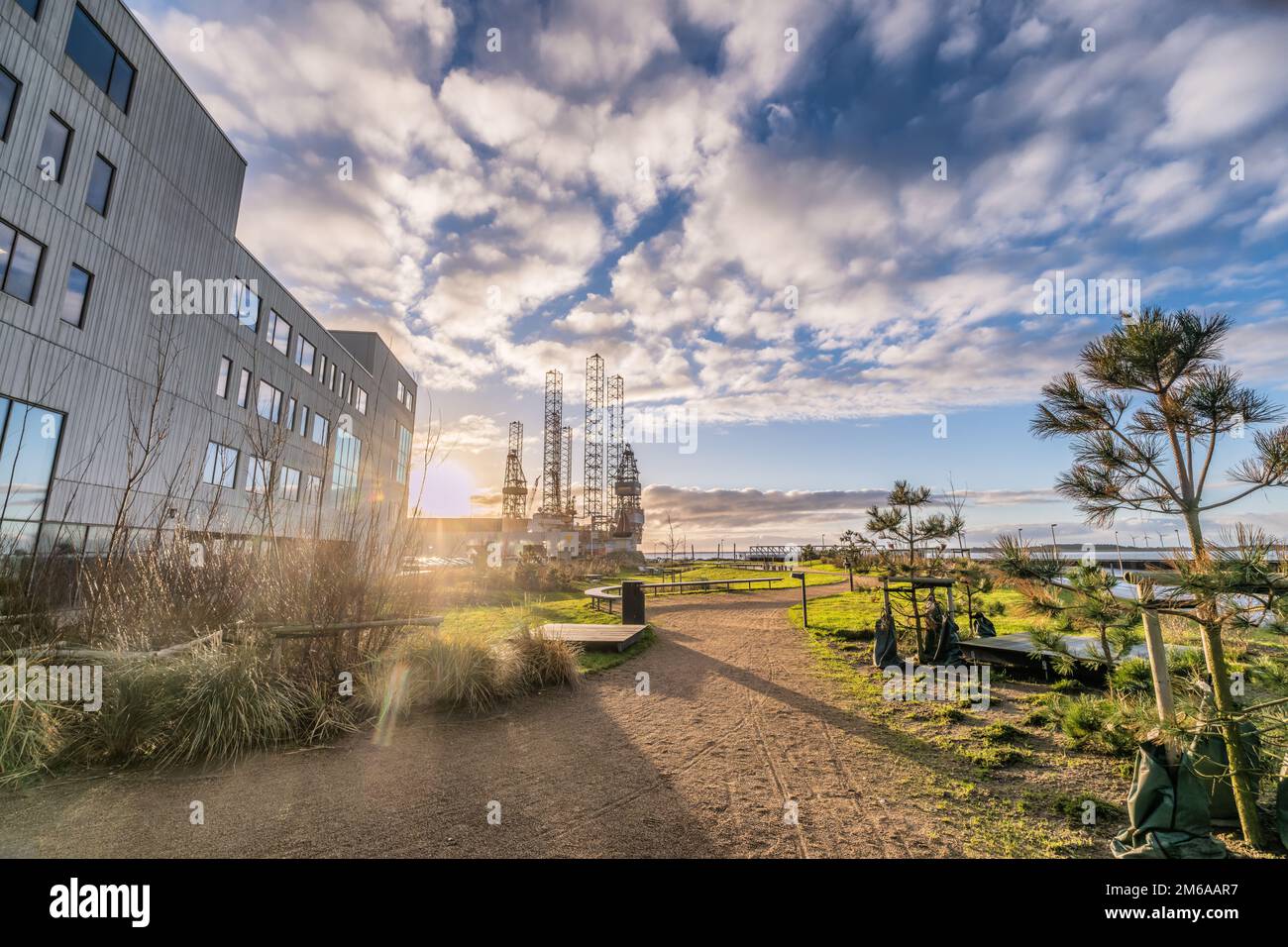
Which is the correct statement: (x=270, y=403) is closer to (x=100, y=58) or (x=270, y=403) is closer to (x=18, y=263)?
(x=18, y=263)

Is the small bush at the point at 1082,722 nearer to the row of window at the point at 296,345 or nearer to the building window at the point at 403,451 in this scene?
the row of window at the point at 296,345

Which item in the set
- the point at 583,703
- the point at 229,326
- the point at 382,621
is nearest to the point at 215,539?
the point at 382,621

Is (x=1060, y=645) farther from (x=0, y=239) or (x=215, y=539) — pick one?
(x=0, y=239)

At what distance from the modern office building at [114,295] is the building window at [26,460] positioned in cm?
4

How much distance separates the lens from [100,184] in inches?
586

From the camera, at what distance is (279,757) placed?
4.81m

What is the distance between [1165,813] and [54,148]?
2345 centimetres

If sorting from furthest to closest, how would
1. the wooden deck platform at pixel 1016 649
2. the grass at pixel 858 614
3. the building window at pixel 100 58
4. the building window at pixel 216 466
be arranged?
the building window at pixel 216 466 → the building window at pixel 100 58 → the grass at pixel 858 614 → the wooden deck platform at pixel 1016 649

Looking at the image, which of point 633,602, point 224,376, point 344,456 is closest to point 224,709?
point 633,602

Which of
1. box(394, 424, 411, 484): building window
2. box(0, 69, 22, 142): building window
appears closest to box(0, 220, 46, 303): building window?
box(0, 69, 22, 142): building window

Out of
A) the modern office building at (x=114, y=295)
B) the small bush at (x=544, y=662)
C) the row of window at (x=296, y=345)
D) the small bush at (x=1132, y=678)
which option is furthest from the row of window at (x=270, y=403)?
the small bush at (x=1132, y=678)

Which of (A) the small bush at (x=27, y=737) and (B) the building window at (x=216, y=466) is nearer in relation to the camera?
(A) the small bush at (x=27, y=737)

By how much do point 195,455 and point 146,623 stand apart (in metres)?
16.4

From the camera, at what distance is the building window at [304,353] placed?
89.4 feet
